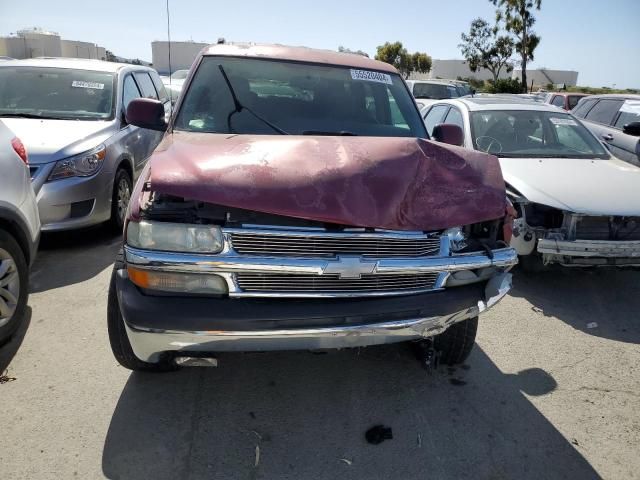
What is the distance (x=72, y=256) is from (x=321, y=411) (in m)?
3.36

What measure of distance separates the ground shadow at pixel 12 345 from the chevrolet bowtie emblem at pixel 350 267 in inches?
88.9

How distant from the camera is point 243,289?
2.29 m

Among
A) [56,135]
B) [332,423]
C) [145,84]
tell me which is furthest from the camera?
[145,84]

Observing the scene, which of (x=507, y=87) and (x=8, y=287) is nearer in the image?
(x=8, y=287)

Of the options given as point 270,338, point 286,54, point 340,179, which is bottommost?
point 270,338

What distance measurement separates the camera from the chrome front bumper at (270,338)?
2225mm

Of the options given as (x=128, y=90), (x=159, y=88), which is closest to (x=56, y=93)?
(x=128, y=90)

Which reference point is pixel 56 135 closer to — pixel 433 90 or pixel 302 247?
pixel 302 247

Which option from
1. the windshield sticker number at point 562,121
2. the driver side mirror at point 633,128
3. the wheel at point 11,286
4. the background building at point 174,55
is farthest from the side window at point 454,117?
the background building at point 174,55

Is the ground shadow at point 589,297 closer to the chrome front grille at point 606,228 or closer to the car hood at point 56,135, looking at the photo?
the chrome front grille at point 606,228

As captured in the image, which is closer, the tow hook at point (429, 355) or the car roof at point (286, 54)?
the tow hook at point (429, 355)

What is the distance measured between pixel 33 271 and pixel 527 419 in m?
4.24

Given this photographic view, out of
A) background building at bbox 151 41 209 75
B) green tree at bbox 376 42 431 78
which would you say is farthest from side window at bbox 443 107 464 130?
green tree at bbox 376 42 431 78

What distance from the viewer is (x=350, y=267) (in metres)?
2.31
